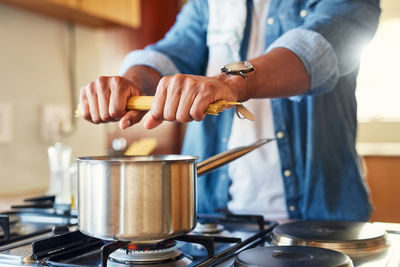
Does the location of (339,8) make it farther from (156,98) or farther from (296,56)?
(156,98)

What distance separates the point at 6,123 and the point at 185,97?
3.69 feet

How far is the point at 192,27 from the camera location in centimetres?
124

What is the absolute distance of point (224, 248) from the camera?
693mm

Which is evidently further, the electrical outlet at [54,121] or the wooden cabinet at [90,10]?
the electrical outlet at [54,121]

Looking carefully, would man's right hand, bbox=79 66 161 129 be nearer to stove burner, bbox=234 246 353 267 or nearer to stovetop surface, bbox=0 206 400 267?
stovetop surface, bbox=0 206 400 267

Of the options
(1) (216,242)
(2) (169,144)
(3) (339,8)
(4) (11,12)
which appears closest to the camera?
(1) (216,242)

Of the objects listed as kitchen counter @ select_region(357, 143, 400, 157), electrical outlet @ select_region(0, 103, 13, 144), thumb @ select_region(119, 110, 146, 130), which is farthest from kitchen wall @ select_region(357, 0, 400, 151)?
thumb @ select_region(119, 110, 146, 130)

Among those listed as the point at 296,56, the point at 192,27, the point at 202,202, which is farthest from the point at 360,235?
the point at 192,27

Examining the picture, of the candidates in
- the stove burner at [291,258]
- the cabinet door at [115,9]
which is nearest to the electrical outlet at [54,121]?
the cabinet door at [115,9]

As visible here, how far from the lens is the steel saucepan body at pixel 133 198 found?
0.56m

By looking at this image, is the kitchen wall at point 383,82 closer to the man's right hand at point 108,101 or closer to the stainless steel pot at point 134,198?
the man's right hand at point 108,101

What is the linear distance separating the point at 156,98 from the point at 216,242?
0.80ft

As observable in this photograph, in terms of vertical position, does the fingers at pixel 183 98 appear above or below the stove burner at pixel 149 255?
above

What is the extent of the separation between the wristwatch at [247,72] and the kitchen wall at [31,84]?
3.55ft
